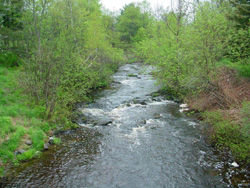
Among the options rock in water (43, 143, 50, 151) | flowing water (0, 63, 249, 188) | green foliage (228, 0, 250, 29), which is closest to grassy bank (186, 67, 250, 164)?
flowing water (0, 63, 249, 188)

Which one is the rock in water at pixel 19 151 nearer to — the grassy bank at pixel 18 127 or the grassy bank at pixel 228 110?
the grassy bank at pixel 18 127

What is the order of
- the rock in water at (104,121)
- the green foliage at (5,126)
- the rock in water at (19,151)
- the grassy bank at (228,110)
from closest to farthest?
the grassy bank at (228,110), the rock in water at (19,151), the green foliage at (5,126), the rock in water at (104,121)

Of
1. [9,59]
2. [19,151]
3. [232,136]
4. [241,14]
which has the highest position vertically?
[241,14]

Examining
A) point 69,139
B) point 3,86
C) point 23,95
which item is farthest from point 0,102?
point 69,139

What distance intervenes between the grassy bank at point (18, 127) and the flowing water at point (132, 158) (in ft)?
2.41

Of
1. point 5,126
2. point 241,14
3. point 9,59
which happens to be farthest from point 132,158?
point 9,59

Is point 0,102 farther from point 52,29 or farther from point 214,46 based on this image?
point 214,46

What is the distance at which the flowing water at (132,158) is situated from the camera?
27.0 ft

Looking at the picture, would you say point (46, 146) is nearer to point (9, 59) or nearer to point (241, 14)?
point (9, 59)

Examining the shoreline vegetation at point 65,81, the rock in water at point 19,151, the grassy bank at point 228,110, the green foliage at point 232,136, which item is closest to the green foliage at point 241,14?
→ the shoreline vegetation at point 65,81

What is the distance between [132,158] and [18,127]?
6408mm

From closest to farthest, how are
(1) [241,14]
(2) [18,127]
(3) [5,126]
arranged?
(3) [5,126] < (2) [18,127] < (1) [241,14]

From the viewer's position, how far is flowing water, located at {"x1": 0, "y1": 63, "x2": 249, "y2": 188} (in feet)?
27.0

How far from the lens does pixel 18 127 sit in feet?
36.6
